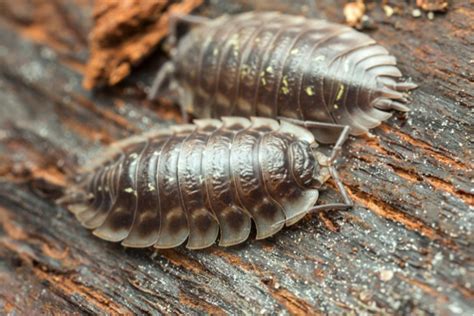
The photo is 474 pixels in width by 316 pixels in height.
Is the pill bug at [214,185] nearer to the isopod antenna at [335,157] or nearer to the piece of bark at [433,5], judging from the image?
the isopod antenna at [335,157]

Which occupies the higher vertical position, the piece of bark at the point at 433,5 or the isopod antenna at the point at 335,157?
the piece of bark at the point at 433,5

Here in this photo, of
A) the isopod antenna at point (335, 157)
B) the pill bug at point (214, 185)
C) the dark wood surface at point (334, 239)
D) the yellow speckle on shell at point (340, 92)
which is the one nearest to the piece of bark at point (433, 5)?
the dark wood surface at point (334, 239)

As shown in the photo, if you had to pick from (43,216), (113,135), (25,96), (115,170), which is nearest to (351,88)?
(115,170)

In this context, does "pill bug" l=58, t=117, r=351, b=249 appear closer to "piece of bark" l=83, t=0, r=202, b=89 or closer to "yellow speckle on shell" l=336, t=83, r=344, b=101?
"yellow speckle on shell" l=336, t=83, r=344, b=101

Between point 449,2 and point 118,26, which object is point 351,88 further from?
point 118,26

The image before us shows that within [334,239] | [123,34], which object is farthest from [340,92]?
[123,34]

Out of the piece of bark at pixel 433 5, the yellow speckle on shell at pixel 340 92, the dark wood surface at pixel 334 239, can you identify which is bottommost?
the dark wood surface at pixel 334 239
